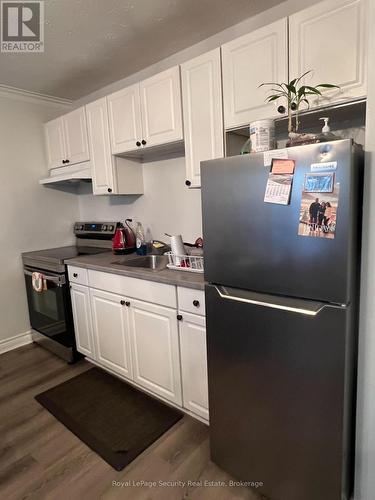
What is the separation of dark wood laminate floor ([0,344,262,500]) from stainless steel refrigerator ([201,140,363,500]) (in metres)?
0.24

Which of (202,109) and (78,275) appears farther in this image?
(78,275)

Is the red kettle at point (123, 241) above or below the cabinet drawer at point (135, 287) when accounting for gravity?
above

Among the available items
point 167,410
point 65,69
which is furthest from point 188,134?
point 167,410

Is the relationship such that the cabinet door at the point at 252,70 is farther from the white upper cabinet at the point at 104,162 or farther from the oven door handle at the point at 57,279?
the oven door handle at the point at 57,279

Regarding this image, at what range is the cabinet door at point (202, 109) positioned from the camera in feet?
5.74

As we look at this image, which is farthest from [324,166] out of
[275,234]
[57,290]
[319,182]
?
[57,290]

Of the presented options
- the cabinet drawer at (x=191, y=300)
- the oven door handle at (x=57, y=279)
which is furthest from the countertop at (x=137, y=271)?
the oven door handle at (x=57, y=279)

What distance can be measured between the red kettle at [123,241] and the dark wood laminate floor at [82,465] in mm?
1295

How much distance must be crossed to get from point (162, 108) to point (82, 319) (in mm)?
1731

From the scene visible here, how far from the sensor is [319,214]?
1.05 meters

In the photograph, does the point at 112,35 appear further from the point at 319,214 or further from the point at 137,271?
the point at 319,214

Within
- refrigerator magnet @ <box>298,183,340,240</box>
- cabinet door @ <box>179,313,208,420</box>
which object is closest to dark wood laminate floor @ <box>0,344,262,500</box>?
cabinet door @ <box>179,313,208,420</box>

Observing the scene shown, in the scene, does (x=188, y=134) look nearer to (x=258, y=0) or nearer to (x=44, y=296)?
(x=258, y=0)

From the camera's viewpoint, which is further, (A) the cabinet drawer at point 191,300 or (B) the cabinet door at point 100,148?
(B) the cabinet door at point 100,148
